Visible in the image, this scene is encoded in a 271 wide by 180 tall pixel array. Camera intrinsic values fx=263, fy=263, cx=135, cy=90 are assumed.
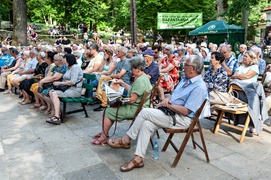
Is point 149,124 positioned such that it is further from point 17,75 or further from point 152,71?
point 17,75

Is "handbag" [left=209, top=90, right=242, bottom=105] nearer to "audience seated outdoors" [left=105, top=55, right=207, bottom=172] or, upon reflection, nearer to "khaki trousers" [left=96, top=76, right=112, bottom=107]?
"audience seated outdoors" [left=105, top=55, right=207, bottom=172]

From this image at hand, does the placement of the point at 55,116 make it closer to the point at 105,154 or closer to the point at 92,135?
the point at 92,135

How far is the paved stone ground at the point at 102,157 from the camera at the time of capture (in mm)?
3139

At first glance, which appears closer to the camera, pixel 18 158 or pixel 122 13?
pixel 18 158

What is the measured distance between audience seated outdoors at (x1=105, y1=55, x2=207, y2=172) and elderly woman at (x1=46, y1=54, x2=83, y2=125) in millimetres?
2270

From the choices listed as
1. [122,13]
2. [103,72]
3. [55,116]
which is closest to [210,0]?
[122,13]

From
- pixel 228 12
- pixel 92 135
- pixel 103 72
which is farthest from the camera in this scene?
pixel 228 12

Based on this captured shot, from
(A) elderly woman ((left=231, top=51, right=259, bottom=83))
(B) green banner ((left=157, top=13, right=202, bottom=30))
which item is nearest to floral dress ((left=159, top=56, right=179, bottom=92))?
(A) elderly woman ((left=231, top=51, right=259, bottom=83))

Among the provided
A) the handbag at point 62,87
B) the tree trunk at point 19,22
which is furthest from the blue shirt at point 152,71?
the tree trunk at point 19,22

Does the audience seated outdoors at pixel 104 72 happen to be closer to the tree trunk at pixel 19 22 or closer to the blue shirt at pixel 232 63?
the blue shirt at pixel 232 63

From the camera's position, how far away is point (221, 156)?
11.8 feet

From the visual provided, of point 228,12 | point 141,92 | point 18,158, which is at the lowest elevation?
point 18,158

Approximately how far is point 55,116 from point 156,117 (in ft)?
8.51

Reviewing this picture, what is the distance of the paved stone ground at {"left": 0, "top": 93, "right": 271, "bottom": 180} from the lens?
10.3 ft
